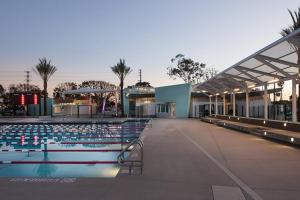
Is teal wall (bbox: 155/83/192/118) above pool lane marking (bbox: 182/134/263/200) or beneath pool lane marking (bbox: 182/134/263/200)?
above

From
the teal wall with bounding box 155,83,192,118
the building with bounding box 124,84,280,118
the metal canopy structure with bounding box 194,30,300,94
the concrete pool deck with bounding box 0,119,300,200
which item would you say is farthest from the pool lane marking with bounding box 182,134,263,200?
the teal wall with bounding box 155,83,192,118

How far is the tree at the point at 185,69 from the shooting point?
2387 inches

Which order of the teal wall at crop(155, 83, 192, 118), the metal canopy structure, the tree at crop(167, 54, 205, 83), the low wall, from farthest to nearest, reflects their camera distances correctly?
1. the tree at crop(167, 54, 205, 83)
2. the teal wall at crop(155, 83, 192, 118)
3. the low wall
4. the metal canopy structure

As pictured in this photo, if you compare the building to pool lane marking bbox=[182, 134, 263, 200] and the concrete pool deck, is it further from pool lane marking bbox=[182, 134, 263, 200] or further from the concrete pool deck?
the concrete pool deck

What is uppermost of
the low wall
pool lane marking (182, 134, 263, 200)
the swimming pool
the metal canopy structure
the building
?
the metal canopy structure

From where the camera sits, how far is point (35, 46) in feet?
116

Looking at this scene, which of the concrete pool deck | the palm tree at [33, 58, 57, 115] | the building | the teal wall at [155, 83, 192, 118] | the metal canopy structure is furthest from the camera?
the palm tree at [33, 58, 57, 115]

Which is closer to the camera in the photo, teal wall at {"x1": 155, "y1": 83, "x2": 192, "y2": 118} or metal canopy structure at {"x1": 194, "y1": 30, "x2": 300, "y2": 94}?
metal canopy structure at {"x1": 194, "y1": 30, "x2": 300, "y2": 94}

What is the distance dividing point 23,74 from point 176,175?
70665 millimetres

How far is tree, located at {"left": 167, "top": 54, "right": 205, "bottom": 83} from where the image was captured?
60625mm

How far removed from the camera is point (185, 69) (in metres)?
60.7

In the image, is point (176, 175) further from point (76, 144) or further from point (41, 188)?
point (76, 144)

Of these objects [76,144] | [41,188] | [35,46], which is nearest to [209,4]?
[76,144]

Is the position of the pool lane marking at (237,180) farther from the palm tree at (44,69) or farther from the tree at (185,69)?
the tree at (185,69)
